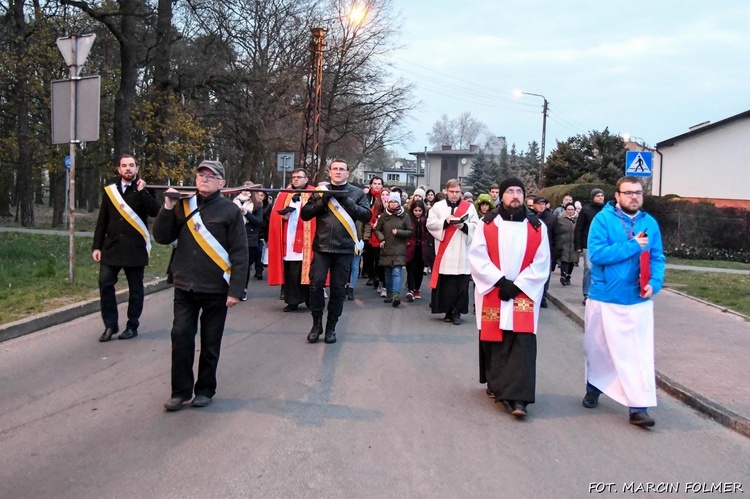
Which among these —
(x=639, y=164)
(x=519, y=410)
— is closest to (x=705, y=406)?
(x=519, y=410)

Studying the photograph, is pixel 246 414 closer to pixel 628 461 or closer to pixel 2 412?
pixel 2 412

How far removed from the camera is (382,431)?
5348 mm

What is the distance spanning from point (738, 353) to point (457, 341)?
3304 mm

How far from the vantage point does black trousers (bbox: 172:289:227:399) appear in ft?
18.6

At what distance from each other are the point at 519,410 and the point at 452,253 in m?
4.73

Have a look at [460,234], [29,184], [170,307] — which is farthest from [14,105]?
[460,234]

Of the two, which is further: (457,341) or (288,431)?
(457,341)

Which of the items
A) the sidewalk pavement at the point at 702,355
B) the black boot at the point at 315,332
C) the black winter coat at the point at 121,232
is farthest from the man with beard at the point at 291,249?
the sidewalk pavement at the point at 702,355

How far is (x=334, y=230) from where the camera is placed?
816 centimetres

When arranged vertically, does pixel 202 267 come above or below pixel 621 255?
below

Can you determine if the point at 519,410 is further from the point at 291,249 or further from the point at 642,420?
the point at 291,249

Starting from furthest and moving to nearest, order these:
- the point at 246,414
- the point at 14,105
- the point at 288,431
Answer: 1. the point at 14,105
2. the point at 246,414
3. the point at 288,431

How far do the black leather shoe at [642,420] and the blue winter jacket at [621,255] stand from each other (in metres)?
0.90

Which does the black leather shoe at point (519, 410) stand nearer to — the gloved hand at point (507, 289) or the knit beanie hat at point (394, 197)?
the gloved hand at point (507, 289)
